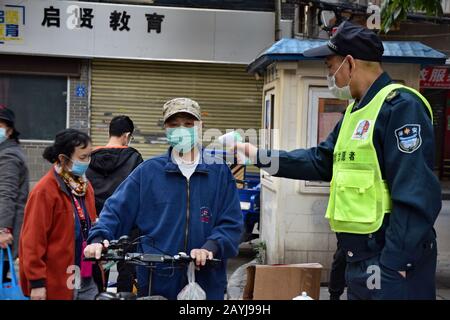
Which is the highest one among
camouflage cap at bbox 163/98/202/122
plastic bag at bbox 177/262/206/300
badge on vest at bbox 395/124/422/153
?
camouflage cap at bbox 163/98/202/122

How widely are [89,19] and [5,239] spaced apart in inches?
385

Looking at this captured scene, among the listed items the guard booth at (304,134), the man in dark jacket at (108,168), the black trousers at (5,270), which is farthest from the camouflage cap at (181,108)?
the guard booth at (304,134)

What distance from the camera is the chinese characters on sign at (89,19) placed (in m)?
13.8

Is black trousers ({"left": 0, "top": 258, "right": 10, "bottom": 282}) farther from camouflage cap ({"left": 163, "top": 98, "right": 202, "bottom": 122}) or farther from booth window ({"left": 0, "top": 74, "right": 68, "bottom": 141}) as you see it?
booth window ({"left": 0, "top": 74, "right": 68, "bottom": 141})

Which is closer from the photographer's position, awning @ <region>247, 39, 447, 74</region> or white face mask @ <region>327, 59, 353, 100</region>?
white face mask @ <region>327, 59, 353, 100</region>

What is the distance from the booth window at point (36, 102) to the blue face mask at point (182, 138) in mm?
11266

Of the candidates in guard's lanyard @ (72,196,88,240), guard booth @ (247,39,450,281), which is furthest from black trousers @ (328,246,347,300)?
guard's lanyard @ (72,196,88,240)

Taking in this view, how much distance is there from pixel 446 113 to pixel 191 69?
7.36 m

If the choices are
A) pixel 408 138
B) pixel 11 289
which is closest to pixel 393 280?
pixel 408 138

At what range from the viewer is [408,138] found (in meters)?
2.84

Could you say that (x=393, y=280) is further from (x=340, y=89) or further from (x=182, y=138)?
(x=182, y=138)

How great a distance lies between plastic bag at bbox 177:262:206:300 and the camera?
122 inches

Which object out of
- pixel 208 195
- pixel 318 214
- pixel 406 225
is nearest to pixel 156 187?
pixel 208 195

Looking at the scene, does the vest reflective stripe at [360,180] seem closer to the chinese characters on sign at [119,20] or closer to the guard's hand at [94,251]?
the guard's hand at [94,251]
